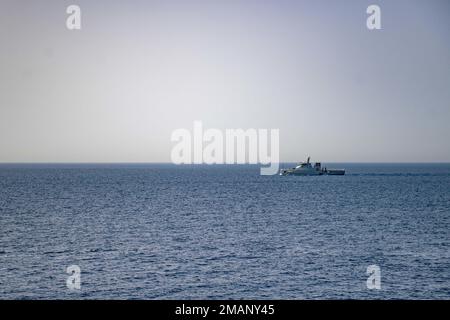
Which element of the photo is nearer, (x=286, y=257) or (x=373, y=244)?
(x=286, y=257)

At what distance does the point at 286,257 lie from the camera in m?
36.9

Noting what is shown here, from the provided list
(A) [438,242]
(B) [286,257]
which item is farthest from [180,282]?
(A) [438,242]

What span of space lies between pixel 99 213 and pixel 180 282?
46.3 m

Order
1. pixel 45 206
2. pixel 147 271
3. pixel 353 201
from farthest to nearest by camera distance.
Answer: pixel 353 201 → pixel 45 206 → pixel 147 271

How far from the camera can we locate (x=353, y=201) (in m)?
87.8

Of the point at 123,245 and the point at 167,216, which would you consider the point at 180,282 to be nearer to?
the point at 123,245

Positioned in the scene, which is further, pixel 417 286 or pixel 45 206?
pixel 45 206

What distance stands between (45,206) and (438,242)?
64.3m

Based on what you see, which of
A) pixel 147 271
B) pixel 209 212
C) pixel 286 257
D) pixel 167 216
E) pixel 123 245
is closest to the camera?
pixel 147 271

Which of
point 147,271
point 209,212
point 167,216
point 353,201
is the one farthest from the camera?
point 353,201

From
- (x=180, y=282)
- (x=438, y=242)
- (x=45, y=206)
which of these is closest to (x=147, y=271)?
(x=180, y=282)

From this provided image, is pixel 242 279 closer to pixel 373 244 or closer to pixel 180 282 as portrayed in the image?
pixel 180 282
